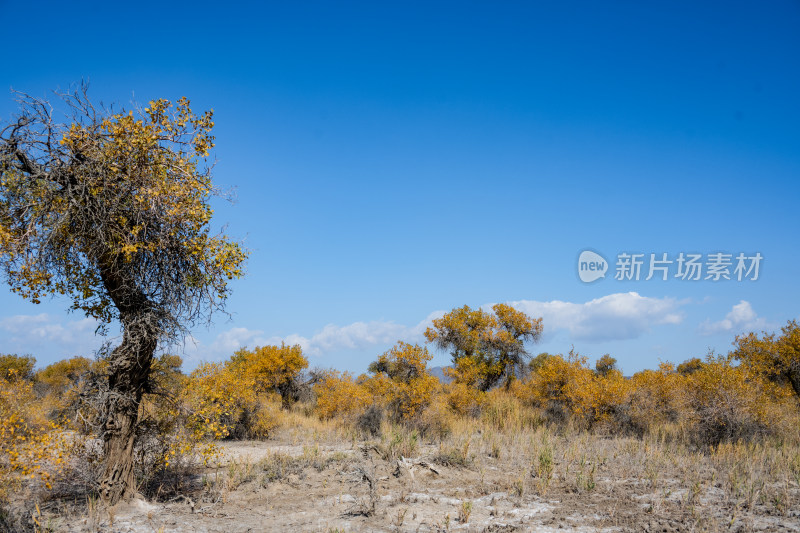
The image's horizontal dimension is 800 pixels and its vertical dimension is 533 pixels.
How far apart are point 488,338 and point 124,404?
18.7 m

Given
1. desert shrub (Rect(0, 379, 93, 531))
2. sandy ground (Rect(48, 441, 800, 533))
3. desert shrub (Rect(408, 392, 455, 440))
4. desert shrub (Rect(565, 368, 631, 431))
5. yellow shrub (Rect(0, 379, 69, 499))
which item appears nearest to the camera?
yellow shrub (Rect(0, 379, 69, 499))

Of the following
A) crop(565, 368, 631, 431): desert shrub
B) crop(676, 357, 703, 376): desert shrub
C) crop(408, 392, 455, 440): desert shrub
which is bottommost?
crop(408, 392, 455, 440): desert shrub

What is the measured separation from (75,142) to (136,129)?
0.82 m

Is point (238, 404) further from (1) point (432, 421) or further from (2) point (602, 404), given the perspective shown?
(2) point (602, 404)

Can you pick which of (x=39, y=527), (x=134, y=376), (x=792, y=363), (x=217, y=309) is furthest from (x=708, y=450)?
(x=39, y=527)

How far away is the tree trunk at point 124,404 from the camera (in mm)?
7352

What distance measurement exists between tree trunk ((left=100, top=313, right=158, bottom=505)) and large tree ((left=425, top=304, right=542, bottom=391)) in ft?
55.9

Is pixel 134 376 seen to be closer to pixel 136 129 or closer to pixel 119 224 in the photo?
pixel 119 224

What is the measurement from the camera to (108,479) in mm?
7430

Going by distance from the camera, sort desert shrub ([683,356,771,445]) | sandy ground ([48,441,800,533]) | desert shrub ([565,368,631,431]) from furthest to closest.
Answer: desert shrub ([565,368,631,431])
desert shrub ([683,356,771,445])
sandy ground ([48,441,800,533])

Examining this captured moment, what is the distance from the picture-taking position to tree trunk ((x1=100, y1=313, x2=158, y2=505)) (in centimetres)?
735

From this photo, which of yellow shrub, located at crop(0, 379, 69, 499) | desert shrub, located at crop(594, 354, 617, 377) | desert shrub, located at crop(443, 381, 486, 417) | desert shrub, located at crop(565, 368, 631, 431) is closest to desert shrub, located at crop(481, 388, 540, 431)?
desert shrub, located at crop(443, 381, 486, 417)

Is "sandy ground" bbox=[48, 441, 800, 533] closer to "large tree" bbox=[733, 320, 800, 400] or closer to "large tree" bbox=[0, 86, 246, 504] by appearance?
"large tree" bbox=[0, 86, 246, 504]

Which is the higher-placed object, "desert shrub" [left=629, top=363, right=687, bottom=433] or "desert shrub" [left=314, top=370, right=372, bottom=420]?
"desert shrub" [left=629, top=363, right=687, bottom=433]
